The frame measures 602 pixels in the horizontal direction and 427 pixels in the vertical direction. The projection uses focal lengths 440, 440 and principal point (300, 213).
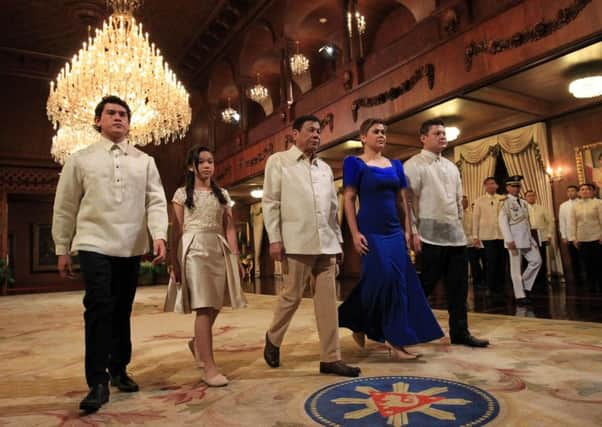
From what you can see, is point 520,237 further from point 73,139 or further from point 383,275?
point 73,139

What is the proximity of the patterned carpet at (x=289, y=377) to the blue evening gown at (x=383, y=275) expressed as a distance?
0.17 meters

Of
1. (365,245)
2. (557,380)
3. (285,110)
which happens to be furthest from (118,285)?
(285,110)

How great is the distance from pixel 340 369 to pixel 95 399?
1039mm

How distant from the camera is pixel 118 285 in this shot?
6.67 ft

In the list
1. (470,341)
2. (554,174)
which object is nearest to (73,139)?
(470,341)

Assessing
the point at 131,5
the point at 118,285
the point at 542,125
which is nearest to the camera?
the point at 118,285

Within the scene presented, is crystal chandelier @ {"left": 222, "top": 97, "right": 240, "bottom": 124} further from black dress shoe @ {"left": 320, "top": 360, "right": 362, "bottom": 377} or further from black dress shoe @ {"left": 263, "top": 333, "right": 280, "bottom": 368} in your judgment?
black dress shoe @ {"left": 320, "top": 360, "right": 362, "bottom": 377}

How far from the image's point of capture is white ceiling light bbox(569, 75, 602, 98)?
5175mm

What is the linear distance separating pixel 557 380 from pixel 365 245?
107 cm

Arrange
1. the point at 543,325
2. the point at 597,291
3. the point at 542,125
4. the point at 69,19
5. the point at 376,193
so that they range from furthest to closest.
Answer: the point at 69,19, the point at 542,125, the point at 597,291, the point at 543,325, the point at 376,193

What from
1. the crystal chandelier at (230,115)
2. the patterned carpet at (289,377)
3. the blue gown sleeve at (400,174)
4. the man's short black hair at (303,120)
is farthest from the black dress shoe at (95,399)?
the crystal chandelier at (230,115)

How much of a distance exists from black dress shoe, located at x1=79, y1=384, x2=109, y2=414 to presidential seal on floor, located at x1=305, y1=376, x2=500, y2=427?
0.82 m

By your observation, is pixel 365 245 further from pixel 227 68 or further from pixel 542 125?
pixel 227 68

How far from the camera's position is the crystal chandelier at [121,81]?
5.93m
